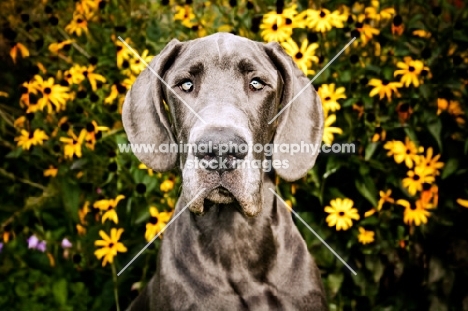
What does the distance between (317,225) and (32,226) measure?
2.13m

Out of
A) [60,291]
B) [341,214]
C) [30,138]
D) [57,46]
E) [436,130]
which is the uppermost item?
[57,46]

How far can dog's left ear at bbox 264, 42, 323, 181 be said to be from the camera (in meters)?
3.17

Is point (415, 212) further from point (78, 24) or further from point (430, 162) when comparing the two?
point (78, 24)

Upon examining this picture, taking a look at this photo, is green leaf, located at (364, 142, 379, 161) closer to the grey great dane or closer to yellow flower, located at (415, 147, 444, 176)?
yellow flower, located at (415, 147, 444, 176)

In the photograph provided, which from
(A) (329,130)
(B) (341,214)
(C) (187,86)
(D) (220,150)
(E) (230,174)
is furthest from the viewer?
(B) (341,214)

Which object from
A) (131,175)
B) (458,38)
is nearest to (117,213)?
(131,175)

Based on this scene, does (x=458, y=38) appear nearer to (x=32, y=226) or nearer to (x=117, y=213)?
(x=117, y=213)

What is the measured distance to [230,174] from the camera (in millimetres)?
2674

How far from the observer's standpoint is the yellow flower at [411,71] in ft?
13.0

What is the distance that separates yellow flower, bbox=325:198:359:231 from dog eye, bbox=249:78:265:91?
131 cm

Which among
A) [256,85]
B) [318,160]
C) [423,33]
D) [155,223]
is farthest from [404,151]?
[155,223]

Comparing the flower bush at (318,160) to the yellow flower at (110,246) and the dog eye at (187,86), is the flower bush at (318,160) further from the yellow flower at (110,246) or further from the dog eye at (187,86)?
the dog eye at (187,86)

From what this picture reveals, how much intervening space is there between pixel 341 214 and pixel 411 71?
99 cm

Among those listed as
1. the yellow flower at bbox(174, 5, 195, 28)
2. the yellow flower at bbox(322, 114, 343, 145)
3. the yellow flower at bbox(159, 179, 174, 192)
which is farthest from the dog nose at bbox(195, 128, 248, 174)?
the yellow flower at bbox(174, 5, 195, 28)
